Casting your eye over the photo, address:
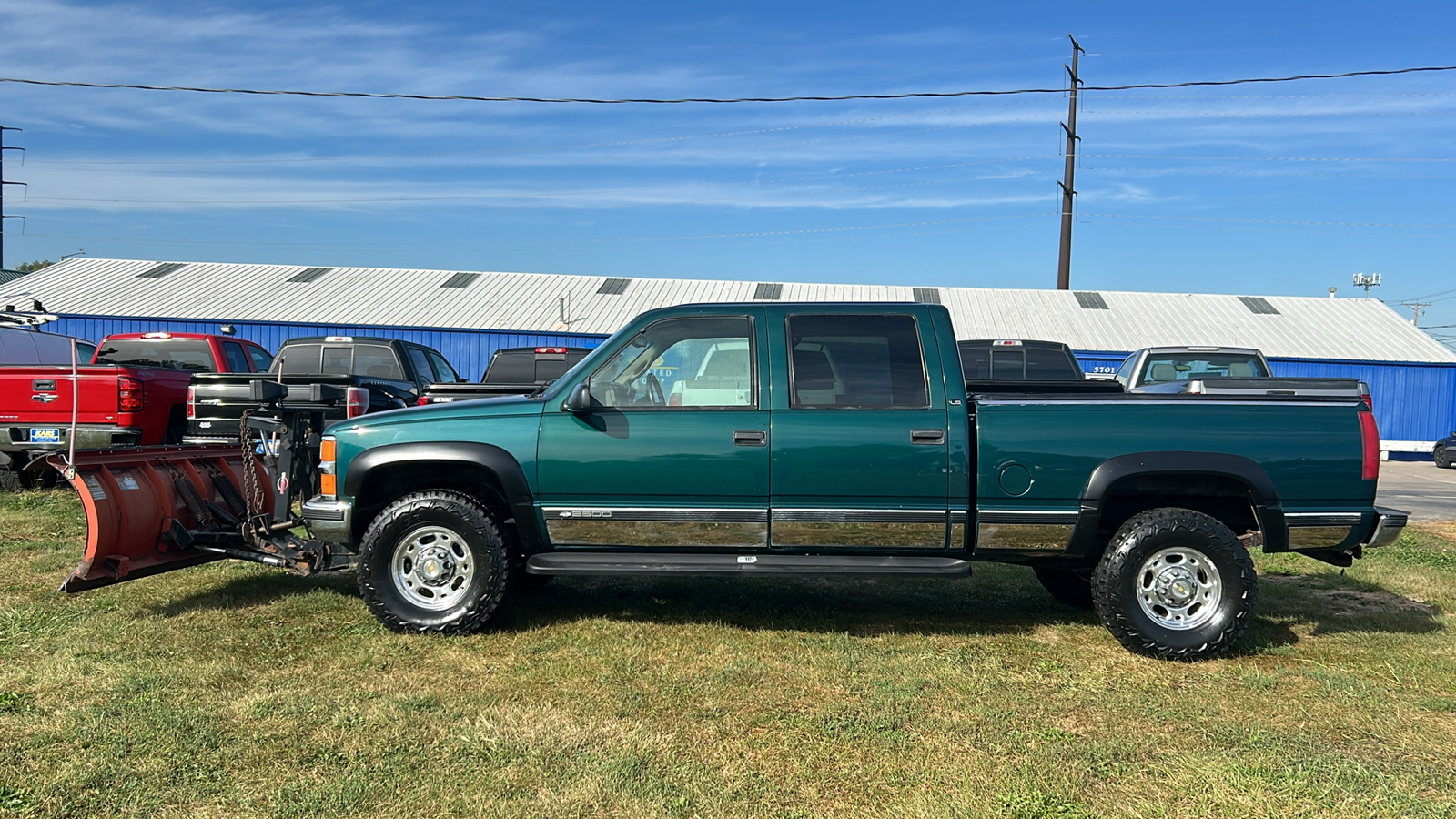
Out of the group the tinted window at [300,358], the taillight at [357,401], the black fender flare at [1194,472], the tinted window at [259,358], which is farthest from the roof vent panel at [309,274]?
the black fender flare at [1194,472]

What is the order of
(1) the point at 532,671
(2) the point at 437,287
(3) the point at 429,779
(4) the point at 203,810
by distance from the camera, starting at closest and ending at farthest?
(4) the point at 203,810 → (3) the point at 429,779 → (1) the point at 532,671 → (2) the point at 437,287

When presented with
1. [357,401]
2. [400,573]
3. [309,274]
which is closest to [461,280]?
[309,274]

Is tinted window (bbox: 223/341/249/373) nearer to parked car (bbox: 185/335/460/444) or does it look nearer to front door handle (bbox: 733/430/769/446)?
parked car (bbox: 185/335/460/444)

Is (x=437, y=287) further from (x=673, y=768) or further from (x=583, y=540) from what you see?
(x=673, y=768)

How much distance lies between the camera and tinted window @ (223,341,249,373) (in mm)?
12297

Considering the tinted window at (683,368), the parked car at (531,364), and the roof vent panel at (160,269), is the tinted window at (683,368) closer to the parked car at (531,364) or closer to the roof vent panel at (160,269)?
the parked car at (531,364)

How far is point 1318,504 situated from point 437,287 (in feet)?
96.3

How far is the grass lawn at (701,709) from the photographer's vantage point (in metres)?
3.49

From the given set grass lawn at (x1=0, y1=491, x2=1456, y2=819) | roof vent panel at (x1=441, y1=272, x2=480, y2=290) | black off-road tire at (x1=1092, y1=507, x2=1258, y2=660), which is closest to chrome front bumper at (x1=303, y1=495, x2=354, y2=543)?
grass lawn at (x1=0, y1=491, x2=1456, y2=819)

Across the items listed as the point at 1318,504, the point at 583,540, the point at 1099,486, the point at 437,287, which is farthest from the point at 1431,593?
the point at 437,287

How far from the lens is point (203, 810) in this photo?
3297 millimetres

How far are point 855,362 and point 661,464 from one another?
4.02 ft

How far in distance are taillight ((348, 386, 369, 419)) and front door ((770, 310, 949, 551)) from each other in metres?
3.62

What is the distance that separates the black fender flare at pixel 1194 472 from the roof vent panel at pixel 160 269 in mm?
32147
